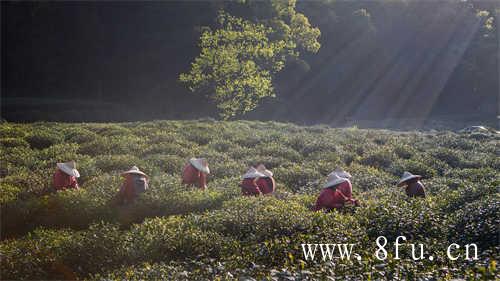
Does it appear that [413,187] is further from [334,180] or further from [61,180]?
[61,180]

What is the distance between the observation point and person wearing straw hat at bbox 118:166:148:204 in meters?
11.9

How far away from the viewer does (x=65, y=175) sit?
12.8 metres

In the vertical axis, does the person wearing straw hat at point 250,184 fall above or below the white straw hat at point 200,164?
below

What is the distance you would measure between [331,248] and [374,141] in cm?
1689

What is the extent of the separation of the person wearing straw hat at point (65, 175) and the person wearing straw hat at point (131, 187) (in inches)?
65.6

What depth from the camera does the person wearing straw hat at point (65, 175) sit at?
500 inches

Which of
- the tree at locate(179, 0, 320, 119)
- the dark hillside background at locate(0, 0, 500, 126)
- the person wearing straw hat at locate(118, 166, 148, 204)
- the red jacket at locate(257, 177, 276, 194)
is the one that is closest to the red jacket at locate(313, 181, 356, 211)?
the red jacket at locate(257, 177, 276, 194)

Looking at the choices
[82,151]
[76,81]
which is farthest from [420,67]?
[82,151]

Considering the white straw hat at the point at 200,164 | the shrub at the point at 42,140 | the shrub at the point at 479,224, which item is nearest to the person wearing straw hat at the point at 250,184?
the white straw hat at the point at 200,164

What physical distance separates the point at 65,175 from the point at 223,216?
517 centimetres

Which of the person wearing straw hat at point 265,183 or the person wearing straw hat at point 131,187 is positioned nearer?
the person wearing straw hat at point 131,187

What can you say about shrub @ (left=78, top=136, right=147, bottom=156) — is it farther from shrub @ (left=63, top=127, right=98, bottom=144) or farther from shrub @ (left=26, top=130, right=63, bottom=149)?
shrub @ (left=26, top=130, right=63, bottom=149)

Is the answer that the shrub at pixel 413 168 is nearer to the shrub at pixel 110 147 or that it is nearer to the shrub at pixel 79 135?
the shrub at pixel 110 147

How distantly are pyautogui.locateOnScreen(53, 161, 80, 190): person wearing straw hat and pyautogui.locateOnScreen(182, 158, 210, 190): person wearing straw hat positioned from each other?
288cm
